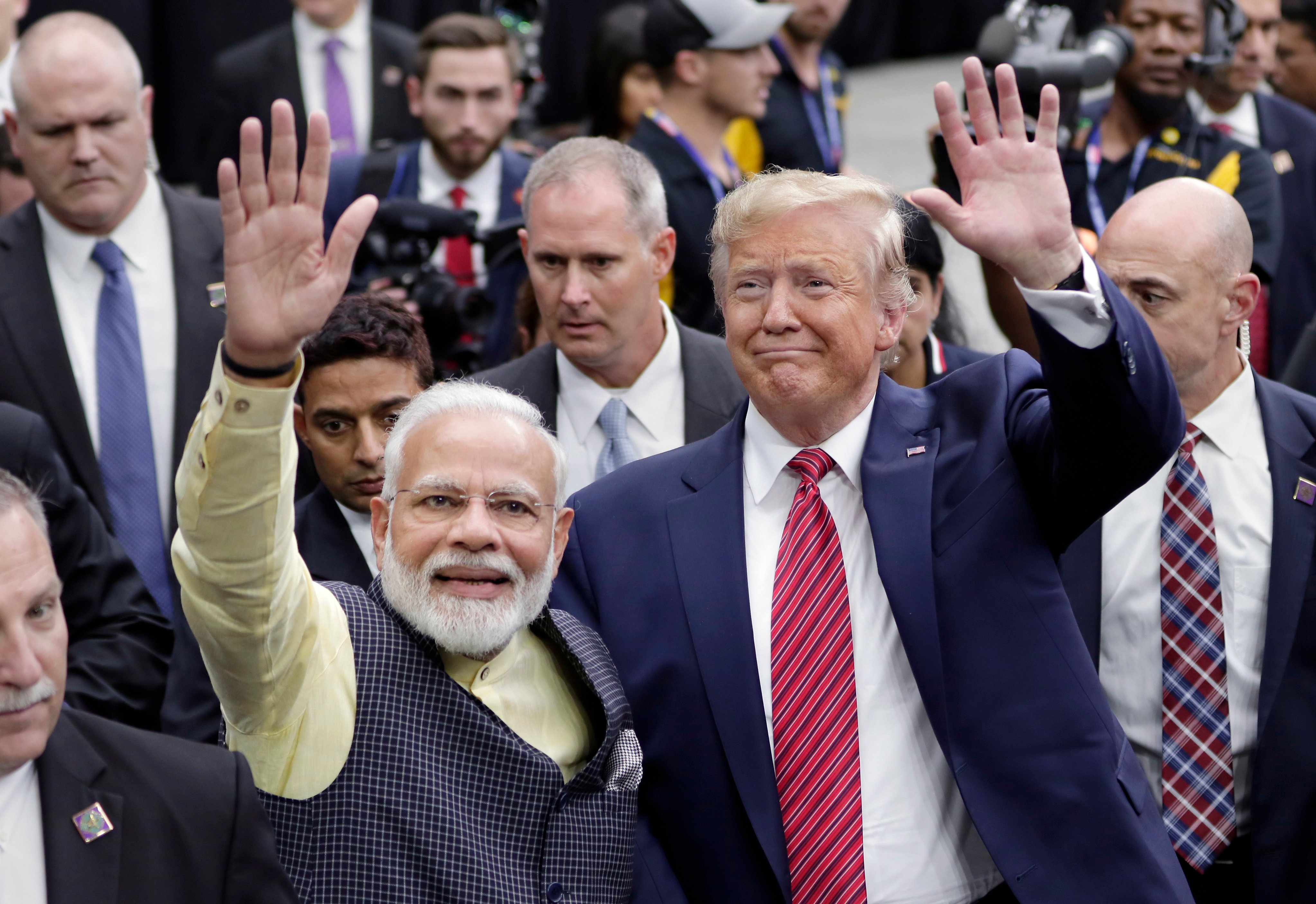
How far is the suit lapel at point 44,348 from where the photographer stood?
3.70 metres

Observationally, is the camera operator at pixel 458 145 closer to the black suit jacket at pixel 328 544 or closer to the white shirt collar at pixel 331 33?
the white shirt collar at pixel 331 33

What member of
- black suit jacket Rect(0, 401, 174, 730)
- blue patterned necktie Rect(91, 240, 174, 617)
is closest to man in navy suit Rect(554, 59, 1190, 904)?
black suit jacket Rect(0, 401, 174, 730)

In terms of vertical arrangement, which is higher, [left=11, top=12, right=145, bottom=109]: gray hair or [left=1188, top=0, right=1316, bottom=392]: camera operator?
[left=11, top=12, right=145, bottom=109]: gray hair

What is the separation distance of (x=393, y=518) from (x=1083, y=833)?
1.15 m

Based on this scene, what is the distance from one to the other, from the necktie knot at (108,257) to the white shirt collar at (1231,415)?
249cm

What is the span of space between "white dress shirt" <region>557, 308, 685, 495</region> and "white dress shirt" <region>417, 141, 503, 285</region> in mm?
1417

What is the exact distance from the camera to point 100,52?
4.00 meters

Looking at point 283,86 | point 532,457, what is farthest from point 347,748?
point 283,86

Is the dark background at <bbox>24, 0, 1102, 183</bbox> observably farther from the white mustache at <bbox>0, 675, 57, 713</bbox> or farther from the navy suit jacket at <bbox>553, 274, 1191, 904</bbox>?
the white mustache at <bbox>0, 675, 57, 713</bbox>

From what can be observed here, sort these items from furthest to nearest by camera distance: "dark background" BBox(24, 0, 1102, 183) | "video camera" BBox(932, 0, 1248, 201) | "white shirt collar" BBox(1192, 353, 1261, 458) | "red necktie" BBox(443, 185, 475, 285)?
"dark background" BBox(24, 0, 1102, 183)
"red necktie" BBox(443, 185, 475, 285)
"video camera" BBox(932, 0, 1248, 201)
"white shirt collar" BBox(1192, 353, 1261, 458)

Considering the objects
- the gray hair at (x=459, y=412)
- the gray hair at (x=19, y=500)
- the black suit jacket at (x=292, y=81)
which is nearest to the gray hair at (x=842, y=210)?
the gray hair at (x=459, y=412)

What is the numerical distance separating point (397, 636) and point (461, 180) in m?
2.85

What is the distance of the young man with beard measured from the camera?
2123 millimetres

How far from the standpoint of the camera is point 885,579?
2.50 meters
